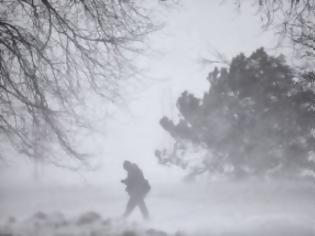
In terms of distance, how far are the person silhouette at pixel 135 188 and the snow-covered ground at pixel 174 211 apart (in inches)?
11.2

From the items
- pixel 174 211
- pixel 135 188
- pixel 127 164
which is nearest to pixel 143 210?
pixel 135 188

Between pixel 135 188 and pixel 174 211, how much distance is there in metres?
1.84

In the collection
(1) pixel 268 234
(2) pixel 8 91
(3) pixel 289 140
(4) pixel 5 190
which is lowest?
(1) pixel 268 234

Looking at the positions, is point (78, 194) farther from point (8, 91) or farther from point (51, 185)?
point (8, 91)

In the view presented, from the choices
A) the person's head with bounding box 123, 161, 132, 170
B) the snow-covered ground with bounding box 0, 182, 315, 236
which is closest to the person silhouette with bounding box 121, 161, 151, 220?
the person's head with bounding box 123, 161, 132, 170

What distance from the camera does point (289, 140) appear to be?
1522cm

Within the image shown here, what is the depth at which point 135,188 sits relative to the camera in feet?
32.9

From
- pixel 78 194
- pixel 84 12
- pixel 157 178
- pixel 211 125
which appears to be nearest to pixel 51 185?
pixel 78 194

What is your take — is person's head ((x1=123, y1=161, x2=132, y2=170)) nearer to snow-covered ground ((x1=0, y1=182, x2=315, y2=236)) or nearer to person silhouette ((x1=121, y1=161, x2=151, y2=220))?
person silhouette ((x1=121, y1=161, x2=151, y2=220))

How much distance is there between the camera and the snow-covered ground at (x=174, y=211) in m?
6.20

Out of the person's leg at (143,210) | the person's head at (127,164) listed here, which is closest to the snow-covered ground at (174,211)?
the person's leg at (143,210)

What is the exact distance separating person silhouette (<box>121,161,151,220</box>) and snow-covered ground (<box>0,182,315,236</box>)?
0.28m

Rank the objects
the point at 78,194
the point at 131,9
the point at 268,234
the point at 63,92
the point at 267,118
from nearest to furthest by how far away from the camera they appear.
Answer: the point at 131,9 < the point at 63,92 < the point at 268,234 < the point at 78,194 < the point at 267,118

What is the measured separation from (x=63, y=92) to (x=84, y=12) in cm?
130
